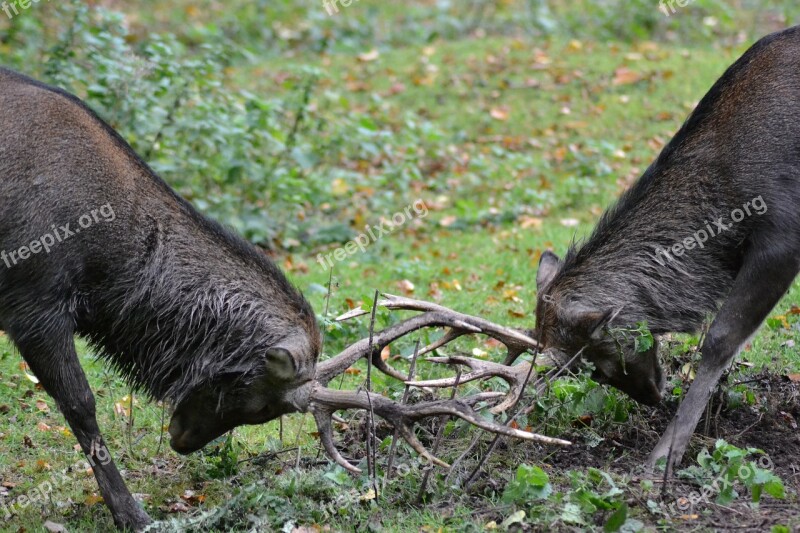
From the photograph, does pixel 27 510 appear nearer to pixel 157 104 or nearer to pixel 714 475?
pixel 714 475

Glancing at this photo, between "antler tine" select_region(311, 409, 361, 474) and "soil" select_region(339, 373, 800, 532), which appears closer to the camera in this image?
"soil" select_region(339, 373, 800, 532)

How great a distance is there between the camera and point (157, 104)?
9039 millimetres

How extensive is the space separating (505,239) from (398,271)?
161 centimetres

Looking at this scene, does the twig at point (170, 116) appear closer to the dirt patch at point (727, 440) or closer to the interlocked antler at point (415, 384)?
the interlocked antler at point (415, 384)

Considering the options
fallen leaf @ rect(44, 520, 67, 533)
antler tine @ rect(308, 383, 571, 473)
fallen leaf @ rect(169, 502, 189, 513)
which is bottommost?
fallen leaf @ rect(44, 520, 67, 533)

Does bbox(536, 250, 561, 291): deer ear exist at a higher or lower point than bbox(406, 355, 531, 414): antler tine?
higher

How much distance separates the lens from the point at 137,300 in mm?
5105

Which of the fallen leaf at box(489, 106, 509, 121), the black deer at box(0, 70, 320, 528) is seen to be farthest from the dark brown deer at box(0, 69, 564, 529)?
the fallen leaf at box(489, 106, 509, 121)

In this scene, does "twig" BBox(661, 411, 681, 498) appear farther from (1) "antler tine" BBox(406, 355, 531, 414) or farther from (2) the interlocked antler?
(1) "antler tine" BBox(406, 355, 531, 414)

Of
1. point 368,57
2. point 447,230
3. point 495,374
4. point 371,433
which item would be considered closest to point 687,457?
point 495,374

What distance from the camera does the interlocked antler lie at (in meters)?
4.72

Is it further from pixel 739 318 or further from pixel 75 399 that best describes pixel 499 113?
pixel 75 399

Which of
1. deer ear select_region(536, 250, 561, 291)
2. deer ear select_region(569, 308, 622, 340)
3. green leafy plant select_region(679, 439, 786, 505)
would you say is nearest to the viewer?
green leafy plant select_region(679, 439, 786, 505)

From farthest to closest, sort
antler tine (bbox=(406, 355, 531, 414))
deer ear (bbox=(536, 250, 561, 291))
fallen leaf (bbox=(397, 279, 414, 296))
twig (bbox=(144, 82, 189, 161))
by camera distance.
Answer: twig (bbox=(144, 82, 189, 161))
fallen leaf (bbox=(397, 279, 414, 296))
deer ear (bbox=(536, 250, 561, 291))
antler tine (bbox=(406, 355, 531, 414))
